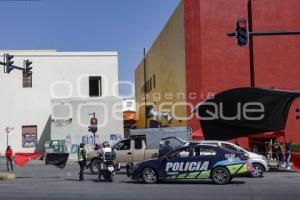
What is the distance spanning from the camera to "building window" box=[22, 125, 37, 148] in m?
52.3

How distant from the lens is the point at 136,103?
281ft

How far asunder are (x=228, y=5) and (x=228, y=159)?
71.7 feet

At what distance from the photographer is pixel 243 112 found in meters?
18.5

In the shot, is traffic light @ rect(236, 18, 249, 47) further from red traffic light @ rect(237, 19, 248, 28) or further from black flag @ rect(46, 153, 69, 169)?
black flag @ rect(46, 153, 69, 169)

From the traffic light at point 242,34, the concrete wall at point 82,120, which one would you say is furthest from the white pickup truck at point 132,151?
the concrete wall at point 82,120

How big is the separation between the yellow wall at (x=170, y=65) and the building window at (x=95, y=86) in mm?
6207

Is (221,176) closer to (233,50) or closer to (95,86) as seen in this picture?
(233,50)

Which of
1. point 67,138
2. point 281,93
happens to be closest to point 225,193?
point 281,93

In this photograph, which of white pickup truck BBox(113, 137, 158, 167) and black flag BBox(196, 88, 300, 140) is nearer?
black flag BBox(196, 88, 300, 140)

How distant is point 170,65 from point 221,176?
3027 centimetres

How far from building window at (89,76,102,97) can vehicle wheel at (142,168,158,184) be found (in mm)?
31073

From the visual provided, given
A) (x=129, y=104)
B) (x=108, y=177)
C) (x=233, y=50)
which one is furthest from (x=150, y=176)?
(x=129, y=104)

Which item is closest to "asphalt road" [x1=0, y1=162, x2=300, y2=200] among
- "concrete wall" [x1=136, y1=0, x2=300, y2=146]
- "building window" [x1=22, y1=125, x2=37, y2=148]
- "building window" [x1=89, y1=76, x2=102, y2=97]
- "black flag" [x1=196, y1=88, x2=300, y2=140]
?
"black flag" [x1=196, y1=88, x2=300, y2=140]

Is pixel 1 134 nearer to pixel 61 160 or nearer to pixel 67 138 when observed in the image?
pixel 67 138
